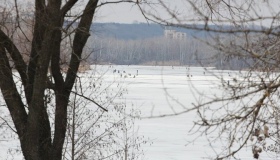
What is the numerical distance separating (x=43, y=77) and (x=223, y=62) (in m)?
3.23

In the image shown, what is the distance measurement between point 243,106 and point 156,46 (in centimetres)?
9534

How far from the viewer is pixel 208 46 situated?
338 cm

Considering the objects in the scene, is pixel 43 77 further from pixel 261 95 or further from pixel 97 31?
pixel 261 95

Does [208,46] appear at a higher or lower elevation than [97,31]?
lower

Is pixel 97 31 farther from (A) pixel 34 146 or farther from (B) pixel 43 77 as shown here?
(A) pixel 34 146

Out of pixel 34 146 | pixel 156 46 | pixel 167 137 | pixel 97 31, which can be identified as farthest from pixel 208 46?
pixel 156 46

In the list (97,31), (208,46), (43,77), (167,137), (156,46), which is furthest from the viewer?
(156,46)

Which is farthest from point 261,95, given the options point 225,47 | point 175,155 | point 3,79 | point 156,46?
point 156,46

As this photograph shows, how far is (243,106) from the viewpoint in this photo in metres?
3.29

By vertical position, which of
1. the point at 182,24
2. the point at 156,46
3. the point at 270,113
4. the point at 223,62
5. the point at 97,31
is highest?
the point at 156,46

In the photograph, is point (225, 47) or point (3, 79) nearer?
point (225, 47)

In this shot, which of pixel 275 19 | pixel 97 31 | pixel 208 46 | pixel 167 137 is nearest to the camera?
pixel 275 19

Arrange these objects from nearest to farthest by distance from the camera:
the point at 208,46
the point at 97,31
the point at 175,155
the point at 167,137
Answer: the point at 208,46 < the point at 97,31 < the point at 175,155 < the point at 167,137

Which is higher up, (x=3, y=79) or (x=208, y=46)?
(x=3, y=79)
